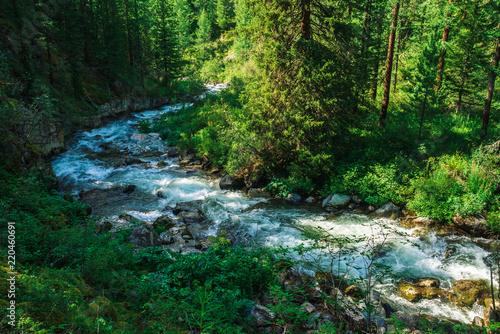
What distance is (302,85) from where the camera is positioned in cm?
1302

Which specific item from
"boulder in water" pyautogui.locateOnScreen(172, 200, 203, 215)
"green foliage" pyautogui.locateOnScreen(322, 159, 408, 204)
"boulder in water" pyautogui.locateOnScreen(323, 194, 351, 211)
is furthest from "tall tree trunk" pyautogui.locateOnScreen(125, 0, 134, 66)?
"boulder in water" pyautogui.locateOnScreen(323, 194, 351, 211)

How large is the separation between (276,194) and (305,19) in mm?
8681

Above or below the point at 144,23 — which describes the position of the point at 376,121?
below

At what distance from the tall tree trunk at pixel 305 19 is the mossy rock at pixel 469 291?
11.6 metres

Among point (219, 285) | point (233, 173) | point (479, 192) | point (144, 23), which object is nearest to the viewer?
point (219, 285)

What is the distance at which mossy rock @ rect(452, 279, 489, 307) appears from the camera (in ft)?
24.5

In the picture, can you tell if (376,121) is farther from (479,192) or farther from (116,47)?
(116,47)

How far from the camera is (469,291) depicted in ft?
25.1

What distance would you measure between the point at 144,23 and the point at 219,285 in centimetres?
4226

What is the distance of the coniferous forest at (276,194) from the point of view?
4961mm

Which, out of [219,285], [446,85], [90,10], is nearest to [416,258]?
[219,285]

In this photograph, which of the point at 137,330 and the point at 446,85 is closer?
the point at 137,330

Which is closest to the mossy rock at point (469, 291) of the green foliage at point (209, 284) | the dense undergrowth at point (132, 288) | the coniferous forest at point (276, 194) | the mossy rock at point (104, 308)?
the coniferous forest at point (276, 194)

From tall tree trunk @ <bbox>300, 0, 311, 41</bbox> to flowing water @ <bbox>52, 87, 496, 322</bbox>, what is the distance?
331 inches
